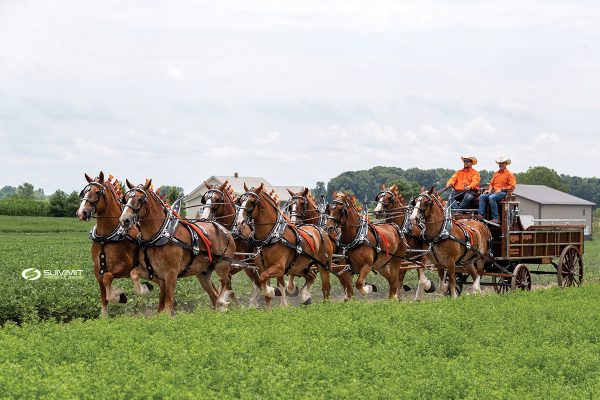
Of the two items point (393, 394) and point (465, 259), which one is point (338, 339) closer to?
point (393, 394)

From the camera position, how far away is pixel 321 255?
14.5 m

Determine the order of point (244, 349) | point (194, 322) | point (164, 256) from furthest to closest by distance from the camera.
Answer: point (164, 256), point (194, 322), point (244, 349)

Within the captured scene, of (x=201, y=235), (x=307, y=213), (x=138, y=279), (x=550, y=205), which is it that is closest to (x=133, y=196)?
(x=138, y=279)

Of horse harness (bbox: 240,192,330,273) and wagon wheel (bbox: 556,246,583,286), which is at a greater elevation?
horse harness (bbox: 240,192,330,273)

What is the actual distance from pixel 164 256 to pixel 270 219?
2.25 m

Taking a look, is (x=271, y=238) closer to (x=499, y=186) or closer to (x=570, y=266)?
(x=499, y=186)

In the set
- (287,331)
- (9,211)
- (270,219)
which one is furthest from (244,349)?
(9,211)

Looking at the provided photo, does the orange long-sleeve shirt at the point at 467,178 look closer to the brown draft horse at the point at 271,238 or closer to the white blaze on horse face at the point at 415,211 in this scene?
the white blaze on horse face at the point at 415,211

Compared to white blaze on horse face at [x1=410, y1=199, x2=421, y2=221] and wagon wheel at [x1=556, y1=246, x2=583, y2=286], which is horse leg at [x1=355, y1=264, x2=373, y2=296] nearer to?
white blaze on horse face at [x1=410, y1=199, x2=421, y2=221]

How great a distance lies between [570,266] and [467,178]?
13.1 feet

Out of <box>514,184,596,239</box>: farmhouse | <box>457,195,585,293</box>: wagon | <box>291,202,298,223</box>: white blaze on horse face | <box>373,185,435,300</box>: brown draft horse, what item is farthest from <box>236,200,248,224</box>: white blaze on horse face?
<box>514,184,596,239</box>: farmhouse

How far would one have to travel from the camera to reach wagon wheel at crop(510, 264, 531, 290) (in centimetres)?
1731

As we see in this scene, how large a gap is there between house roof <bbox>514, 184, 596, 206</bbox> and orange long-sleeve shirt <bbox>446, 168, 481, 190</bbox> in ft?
185

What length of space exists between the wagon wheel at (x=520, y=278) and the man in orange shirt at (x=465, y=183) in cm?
200
